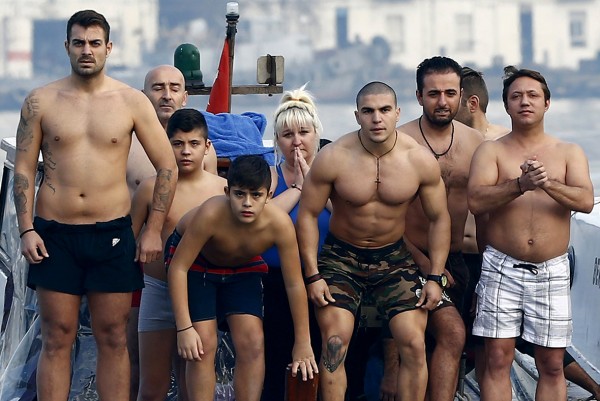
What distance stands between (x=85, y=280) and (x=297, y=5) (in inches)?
1947

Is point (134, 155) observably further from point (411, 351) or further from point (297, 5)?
point (297, 5)

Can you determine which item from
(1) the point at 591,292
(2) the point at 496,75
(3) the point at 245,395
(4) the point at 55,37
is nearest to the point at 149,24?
(4) the point at 55,37

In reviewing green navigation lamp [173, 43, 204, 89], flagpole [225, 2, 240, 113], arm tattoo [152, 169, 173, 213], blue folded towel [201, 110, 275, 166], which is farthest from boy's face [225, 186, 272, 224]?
green navigation lamp [173, 43, 204, 89]

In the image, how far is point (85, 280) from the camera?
596 centimetres

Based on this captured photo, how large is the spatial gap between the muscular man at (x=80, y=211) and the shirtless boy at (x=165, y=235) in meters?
0.30

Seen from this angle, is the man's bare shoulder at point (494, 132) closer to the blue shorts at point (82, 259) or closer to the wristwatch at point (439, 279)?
the wristwatch at point (439, 279)

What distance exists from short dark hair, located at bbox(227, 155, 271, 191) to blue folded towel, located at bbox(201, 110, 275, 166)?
4.50 ft

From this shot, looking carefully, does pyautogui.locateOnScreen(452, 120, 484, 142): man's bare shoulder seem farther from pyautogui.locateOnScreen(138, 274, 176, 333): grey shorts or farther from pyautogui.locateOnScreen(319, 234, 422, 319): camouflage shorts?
pyautogui.locateOnScreen(138, 274, 176, 333): grey shorts

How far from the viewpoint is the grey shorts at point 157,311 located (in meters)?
6.33

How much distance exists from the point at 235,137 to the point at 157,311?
1547mm

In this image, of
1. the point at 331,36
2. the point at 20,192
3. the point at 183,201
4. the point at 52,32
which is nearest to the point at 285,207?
the point at 183,201

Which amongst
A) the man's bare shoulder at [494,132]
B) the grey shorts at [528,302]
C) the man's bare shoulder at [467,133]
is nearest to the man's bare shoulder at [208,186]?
the man's bare shoulder at [467,133]

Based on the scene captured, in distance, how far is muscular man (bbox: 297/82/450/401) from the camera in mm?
6105

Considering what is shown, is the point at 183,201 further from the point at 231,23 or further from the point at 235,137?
the point at 231,23
